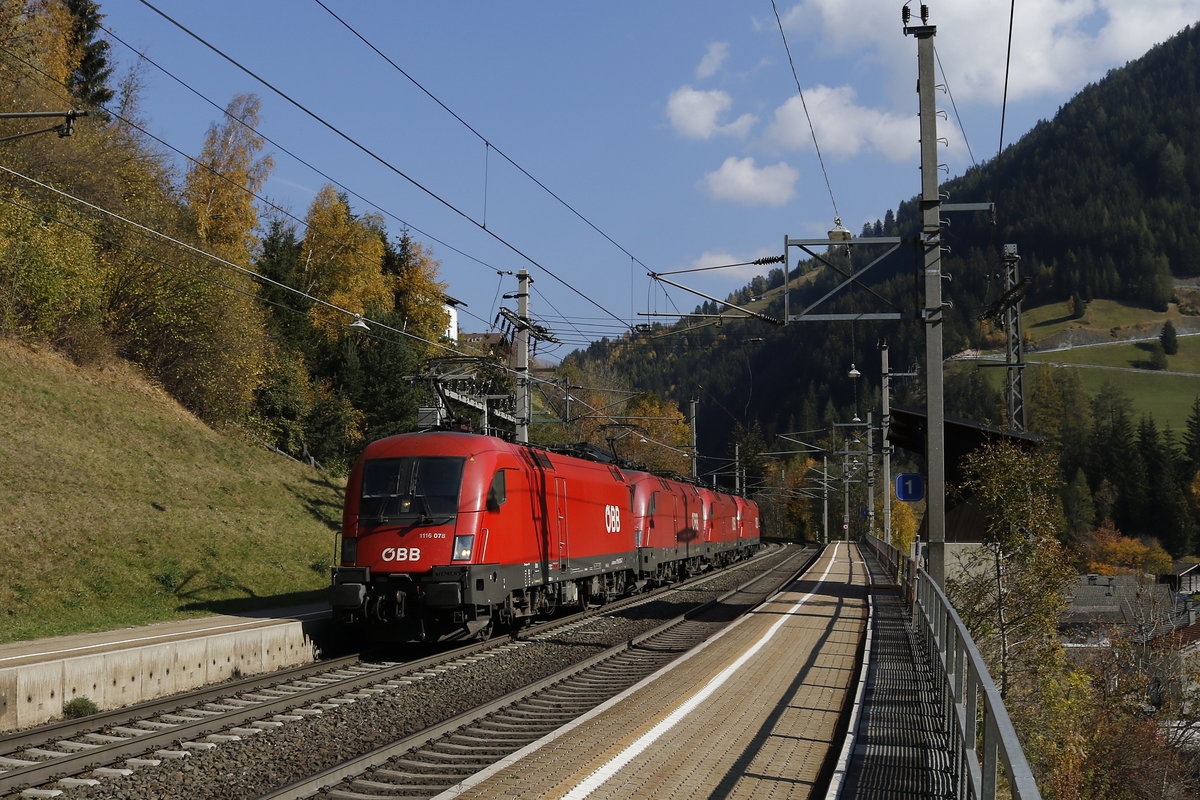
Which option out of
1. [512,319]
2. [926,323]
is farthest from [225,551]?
[926,323]

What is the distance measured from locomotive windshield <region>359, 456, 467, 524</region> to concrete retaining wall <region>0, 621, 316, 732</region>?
210 cm

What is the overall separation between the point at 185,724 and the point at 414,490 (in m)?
6.07

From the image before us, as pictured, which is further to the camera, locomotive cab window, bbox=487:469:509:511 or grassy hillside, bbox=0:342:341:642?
grassy hillside, bbox=0:342:341:642

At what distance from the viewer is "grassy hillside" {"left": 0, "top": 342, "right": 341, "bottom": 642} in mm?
19672

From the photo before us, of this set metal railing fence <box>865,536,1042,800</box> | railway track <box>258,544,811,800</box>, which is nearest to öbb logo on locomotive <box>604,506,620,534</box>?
railway track <box>258,544,811,800</box>

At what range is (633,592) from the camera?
Result: 2845cm

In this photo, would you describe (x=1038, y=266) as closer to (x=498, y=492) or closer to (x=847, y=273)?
(x=847, y=273)

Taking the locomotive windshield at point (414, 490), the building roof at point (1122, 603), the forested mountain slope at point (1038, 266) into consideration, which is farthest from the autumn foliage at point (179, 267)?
the forested mountain slope at point (1038, 266)

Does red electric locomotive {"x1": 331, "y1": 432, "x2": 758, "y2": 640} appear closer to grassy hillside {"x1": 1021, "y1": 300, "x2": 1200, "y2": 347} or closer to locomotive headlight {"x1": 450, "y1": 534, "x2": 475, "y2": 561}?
locomotive headlight {"x1": 450, "y1": 534, "x2": 475, "y2": 561}

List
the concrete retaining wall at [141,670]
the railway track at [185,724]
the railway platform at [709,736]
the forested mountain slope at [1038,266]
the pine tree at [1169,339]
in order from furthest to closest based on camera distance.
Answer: the pine tree at [1169,339], the forested mountain slope at [1038,266], the concrete retaining wall at [141,670], the railway track at [185,724], the railway platform at [709,736]

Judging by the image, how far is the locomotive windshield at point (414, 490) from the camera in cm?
1548

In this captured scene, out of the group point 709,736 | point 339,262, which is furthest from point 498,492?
point 339,262

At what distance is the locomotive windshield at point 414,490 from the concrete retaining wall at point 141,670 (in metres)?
2.10

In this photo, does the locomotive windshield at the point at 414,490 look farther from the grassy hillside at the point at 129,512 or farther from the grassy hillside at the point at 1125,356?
the grassy hillside at the point at 1125,356
